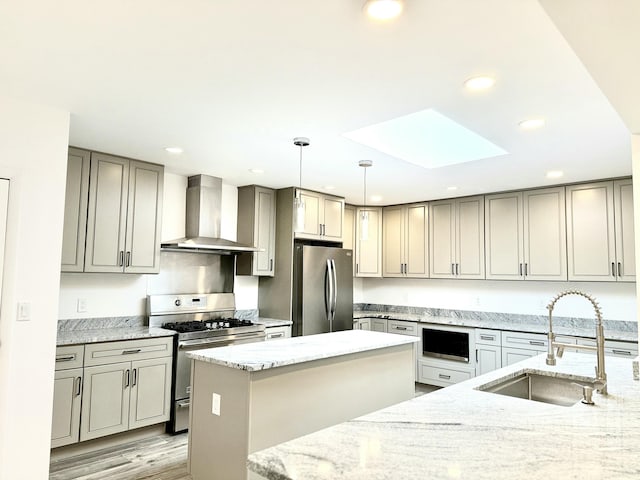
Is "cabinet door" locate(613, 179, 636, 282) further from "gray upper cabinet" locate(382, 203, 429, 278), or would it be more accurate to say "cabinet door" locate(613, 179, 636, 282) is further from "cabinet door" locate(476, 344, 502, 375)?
"gray upper cabinet" locate(382, 203, 429, 278)

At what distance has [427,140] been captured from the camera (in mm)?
3688

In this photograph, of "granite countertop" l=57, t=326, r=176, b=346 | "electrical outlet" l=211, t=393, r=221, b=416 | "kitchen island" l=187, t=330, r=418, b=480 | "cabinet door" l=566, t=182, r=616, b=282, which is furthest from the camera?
"cabinet door" l=566, t=182, r=616, b=282

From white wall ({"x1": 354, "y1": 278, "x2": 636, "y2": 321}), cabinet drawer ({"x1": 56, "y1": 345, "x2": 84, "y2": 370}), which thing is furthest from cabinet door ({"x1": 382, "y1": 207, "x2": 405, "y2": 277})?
cabinet drawer ({"x1": 56, "y1": 345, "x2": 84, "y2": 370})

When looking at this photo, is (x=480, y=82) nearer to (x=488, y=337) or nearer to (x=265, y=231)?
(x=265, y=231)

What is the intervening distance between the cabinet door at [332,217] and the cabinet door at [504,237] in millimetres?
1790

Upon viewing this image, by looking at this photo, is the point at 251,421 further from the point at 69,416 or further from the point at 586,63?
the point at 586,63

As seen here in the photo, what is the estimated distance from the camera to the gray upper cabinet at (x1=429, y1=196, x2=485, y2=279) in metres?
5.34

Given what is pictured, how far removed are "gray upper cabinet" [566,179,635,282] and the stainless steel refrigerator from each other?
251 cm

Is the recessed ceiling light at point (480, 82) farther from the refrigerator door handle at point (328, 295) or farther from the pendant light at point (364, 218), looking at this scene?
the refrigerator door handle at point (328, 295)

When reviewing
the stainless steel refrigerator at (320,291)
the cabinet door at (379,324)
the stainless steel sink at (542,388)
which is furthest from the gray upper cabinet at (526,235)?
the stainless steel sink at (542,388)

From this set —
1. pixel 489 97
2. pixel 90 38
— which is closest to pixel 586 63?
pixel 489 97

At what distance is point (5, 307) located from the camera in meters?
2.56

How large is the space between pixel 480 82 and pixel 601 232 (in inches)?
120

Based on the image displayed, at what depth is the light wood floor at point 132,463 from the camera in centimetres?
309
